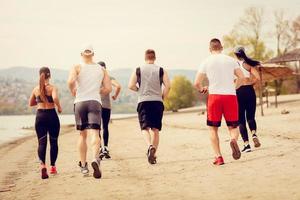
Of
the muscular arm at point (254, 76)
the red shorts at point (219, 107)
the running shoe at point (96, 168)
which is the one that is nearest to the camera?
the running shoe at point (96, 168)

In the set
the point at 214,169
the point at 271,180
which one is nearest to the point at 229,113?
the point at 214,169

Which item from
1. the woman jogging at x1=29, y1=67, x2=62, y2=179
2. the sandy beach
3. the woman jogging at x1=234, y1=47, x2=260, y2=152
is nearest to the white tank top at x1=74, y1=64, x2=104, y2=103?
the woman jogging at x1=29, y1=67, x2=62, y2=179

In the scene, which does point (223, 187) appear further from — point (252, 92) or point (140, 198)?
point (252, 92)

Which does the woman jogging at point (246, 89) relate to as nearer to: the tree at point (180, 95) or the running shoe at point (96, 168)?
the running shoe at point (96, 168)

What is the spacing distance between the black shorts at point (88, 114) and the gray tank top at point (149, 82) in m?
1.59

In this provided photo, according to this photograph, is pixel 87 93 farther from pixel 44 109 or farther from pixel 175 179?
pixel 175 179

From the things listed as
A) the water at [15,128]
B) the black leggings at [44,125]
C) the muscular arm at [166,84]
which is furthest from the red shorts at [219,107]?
the water at [15,128]

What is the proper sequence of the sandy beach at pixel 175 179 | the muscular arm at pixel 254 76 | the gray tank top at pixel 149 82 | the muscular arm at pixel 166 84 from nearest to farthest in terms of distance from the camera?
the sandy beach at pixel 175 179
the gray tank top at pixel 149 82
the muscular arm at pixel 166 84
the muscular arm at pixel 254 76

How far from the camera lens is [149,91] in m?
9.13

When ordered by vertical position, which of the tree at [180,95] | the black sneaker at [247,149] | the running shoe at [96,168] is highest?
the running shoe at [96,168]

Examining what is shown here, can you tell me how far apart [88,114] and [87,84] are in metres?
0.51

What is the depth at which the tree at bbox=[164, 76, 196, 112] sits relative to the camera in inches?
3484

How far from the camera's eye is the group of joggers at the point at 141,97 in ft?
25.5

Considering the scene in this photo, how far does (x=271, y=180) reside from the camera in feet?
20.4
